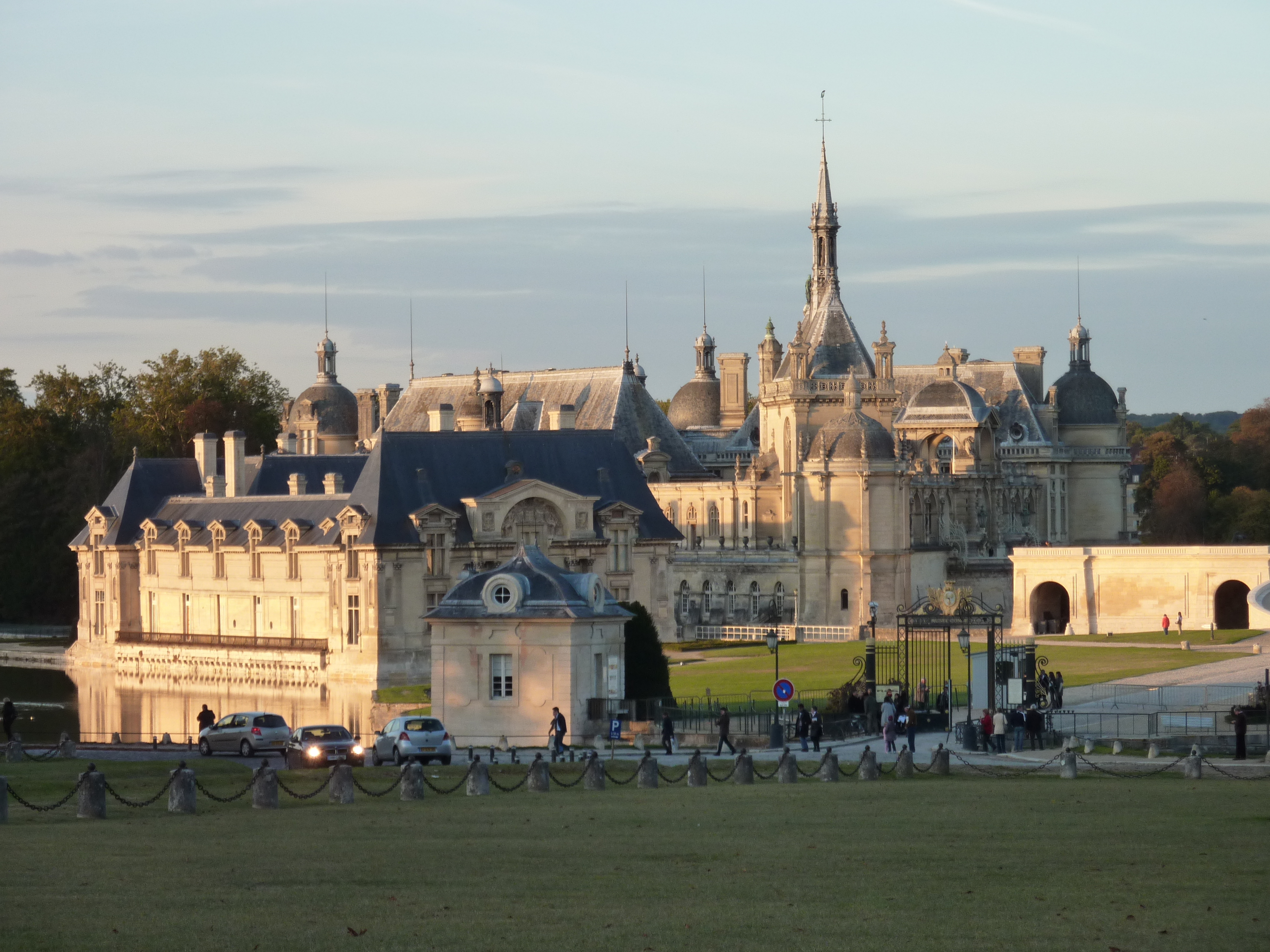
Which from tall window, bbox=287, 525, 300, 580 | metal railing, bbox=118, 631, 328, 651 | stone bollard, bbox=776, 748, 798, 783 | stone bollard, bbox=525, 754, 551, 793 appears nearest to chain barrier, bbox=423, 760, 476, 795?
stone bollard, bbox=525, 754, 551, 793

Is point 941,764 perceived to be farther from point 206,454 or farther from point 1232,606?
point 206,454

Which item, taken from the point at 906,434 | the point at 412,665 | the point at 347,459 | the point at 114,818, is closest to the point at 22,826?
the point at 114,818

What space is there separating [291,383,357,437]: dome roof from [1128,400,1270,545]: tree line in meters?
44.8

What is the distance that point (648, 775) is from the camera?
35.2 meters

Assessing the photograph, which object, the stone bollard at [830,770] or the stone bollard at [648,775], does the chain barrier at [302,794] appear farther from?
the stone bollard at [830,770]

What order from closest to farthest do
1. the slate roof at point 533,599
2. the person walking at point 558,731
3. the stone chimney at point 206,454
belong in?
the person walking at point 558,731, the slate roof at point 533,599, the stone chimney at point 206,454

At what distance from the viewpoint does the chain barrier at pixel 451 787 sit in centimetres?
3378

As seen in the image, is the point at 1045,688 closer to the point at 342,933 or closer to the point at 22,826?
the point at 22,826

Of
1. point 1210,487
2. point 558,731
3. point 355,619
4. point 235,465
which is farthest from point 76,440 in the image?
point 558,731

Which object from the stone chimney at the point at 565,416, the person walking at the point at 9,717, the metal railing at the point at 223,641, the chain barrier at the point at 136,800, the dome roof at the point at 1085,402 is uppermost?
the dome roof at the point at 1085,402

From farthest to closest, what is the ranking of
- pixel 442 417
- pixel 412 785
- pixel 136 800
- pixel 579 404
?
pixel 579 404, pixel 442 417, pixel 412 785, pixel 136 800

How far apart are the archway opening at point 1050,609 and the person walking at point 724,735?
1954 inches

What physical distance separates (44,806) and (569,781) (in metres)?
9.08

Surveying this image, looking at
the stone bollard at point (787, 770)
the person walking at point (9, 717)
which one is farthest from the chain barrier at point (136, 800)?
the person walking at point (9, 717)
